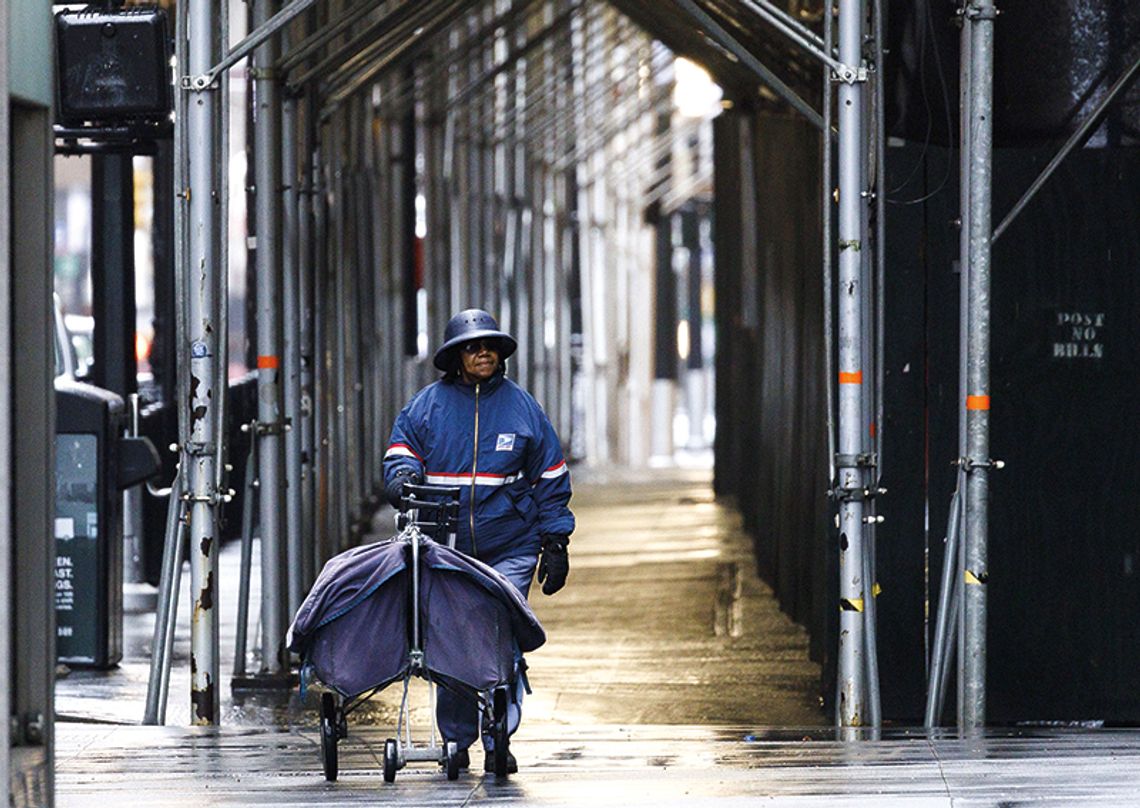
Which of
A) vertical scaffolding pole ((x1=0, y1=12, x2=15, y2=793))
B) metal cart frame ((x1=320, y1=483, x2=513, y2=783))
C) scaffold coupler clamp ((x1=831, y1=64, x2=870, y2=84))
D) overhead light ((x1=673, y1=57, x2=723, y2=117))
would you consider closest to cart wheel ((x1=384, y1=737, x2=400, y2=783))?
metal cart frame ((x1=320, y1=483, x2=513, y2=783))

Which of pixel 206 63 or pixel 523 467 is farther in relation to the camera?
pixel 206 63

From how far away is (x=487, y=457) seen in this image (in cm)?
877

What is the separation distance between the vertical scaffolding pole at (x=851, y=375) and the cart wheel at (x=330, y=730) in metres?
2.67

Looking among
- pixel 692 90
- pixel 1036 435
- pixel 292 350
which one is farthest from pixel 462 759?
pixel 692 90

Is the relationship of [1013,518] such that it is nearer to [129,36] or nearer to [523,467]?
[523,467]

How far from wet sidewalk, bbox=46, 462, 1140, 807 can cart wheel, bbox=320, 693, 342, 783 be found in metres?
0.09

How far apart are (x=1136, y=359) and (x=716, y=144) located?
14.6 meters

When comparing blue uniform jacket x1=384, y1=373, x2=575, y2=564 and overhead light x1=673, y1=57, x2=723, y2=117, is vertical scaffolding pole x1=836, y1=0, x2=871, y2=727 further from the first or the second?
overhead light x1=673, y1=57, x2=723, y2=117

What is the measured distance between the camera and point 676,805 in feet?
24.9

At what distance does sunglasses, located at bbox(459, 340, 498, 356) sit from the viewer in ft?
28.6

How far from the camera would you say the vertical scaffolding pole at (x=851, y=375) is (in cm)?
995

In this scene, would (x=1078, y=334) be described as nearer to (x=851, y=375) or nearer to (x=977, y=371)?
(x=977, y=371)

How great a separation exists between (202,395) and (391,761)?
271 centimetres

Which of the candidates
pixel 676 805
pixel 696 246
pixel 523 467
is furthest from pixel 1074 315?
pixel 696 246
